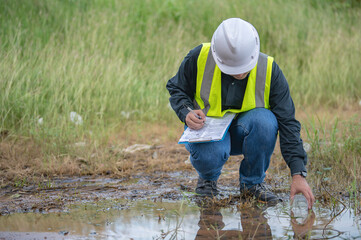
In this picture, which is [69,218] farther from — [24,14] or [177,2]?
[177,2]

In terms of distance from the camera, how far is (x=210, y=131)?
3.20 meters

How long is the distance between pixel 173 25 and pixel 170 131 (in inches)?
139

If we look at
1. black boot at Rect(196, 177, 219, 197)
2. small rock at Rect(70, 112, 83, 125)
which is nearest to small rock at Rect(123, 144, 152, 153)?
small rock at Rect(70, 112, 83, 125)

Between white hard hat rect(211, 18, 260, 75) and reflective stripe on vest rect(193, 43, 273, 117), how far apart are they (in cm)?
17

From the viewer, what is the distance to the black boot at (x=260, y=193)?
3.50 meters

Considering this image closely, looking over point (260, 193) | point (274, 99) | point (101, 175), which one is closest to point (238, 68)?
point (274, 99)

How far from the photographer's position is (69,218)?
10.3 ft

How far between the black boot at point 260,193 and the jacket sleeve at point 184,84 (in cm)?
77

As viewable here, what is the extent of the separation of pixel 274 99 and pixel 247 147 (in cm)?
42

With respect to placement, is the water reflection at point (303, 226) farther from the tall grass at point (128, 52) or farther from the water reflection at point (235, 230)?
the tall grass at point (128, 52)

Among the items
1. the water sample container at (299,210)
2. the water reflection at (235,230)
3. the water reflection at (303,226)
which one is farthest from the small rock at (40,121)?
the water reflection at (303,226)

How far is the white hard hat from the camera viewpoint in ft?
9.68

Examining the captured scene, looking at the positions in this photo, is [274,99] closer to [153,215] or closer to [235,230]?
[235,230]

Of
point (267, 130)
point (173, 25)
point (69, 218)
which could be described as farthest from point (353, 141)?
point (173, 25)
